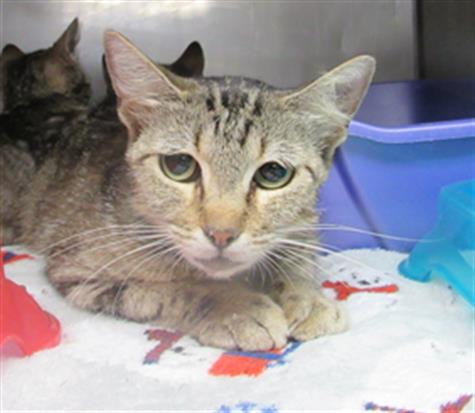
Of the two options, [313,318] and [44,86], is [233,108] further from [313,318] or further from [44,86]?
[44,86]

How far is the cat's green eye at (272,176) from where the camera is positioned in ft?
Answer: 4.49

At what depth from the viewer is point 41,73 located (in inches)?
89.0

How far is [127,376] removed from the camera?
1284mm

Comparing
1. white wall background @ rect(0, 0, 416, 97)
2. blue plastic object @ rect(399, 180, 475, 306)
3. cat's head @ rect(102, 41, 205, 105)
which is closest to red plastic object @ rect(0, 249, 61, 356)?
blue plastic object @ rect(399, 180, 475, 306)

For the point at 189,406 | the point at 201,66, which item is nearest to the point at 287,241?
the point at 189,406

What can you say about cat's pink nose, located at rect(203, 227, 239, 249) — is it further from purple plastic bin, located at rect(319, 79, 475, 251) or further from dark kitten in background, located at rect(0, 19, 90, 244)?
dark kitten in background, located at rect(0, 19, 90, 244)

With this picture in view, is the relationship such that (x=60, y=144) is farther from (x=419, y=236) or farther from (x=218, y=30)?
(x=419, y=236)

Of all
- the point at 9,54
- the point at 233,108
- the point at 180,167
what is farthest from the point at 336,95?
the point at 9,54

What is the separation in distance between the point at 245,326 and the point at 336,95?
46 centimetres

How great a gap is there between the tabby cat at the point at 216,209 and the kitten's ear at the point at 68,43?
78cm

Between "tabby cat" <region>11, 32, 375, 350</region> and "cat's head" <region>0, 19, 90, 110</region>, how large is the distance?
776 millimetres

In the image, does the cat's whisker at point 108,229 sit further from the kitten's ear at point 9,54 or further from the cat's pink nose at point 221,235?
the kitten's ear at point 9,54

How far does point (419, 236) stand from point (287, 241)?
0.56 meters

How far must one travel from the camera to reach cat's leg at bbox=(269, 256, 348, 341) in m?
1.39
